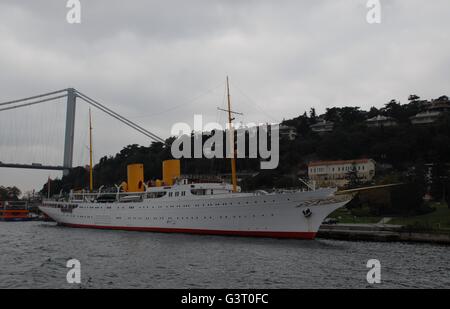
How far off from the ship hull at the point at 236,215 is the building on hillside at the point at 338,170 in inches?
1406

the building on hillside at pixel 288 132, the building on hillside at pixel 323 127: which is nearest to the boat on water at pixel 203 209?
the building on hillside at pixel 288 132

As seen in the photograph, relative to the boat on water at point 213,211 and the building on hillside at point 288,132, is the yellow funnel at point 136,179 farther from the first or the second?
the building on hillside at point 288,132

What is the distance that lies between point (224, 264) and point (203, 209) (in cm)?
1402

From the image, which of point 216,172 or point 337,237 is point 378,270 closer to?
point 337,237

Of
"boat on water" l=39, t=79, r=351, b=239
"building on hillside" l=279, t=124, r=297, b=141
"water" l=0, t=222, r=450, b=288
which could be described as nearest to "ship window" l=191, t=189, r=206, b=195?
"boat on water" l=39, t=79, r=351, b=239

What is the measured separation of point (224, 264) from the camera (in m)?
21.7

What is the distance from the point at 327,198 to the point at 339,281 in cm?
1359

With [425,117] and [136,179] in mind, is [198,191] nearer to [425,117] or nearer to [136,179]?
[136,179]

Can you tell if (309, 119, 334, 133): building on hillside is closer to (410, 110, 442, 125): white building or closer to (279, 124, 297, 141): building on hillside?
(279, 124, 297, 141): building on hillside

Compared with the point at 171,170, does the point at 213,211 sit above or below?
below

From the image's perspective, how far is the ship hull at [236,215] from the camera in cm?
3125

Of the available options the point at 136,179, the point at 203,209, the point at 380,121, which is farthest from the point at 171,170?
the point at 380,121

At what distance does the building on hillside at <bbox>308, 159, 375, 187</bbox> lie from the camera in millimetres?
70375

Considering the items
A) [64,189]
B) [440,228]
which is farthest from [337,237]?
[64,189]
